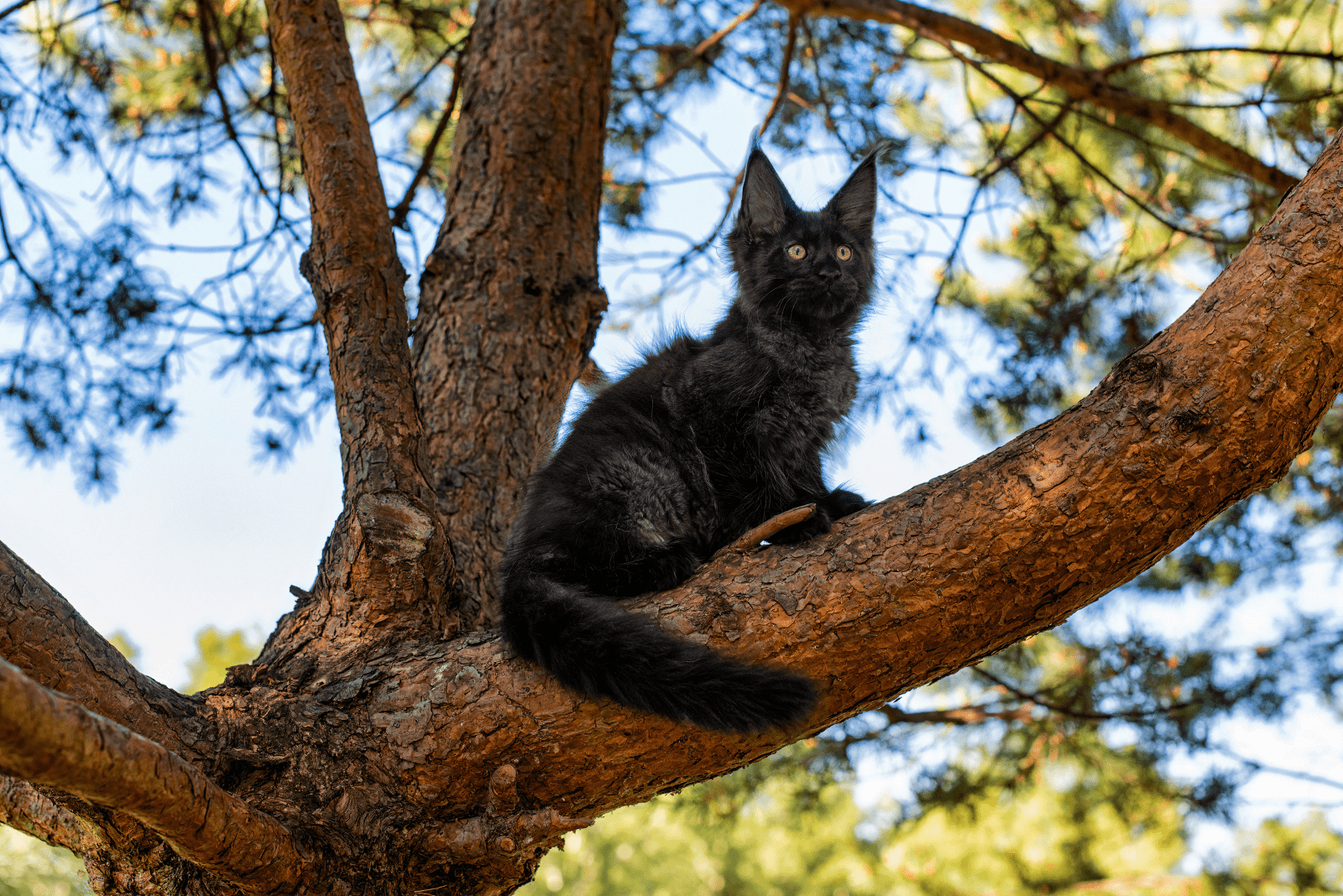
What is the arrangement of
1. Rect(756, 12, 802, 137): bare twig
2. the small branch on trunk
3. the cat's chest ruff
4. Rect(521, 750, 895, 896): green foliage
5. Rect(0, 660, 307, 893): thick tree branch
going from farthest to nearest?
Rect(521, 750, 895, 896): green foliage
Rect(756, 12, 802, 137): bare twig
the cat's chest ruff
the small branch on trunk
Rect(0, 660, 307, 893): thick tree branch

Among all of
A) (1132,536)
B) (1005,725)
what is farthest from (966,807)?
(1132,536)

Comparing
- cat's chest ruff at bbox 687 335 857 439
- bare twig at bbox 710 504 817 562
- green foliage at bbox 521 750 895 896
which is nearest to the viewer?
bare twig at bbox 710 504 817 562

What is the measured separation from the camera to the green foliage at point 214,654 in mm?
10438

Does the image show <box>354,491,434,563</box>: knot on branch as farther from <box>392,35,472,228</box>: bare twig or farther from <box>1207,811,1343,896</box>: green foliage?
<box>1207,811,1343,896</box>: green foliage

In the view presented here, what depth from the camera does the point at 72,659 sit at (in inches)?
73.5

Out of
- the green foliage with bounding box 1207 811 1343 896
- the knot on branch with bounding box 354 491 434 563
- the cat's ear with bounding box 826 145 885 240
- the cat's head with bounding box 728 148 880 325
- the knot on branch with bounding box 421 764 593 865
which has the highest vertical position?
the cat's ear with bounding box 826 145 885 240

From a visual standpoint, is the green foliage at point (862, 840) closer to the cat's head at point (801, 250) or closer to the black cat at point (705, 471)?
the black cat at point (705, 471)

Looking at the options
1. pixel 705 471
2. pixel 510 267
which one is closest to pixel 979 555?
pixel 705 471

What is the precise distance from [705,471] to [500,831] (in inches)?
47.4

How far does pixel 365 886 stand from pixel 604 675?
716 mm

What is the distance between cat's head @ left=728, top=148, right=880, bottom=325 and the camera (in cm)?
306

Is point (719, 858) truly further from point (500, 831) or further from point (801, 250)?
point (500, 831)

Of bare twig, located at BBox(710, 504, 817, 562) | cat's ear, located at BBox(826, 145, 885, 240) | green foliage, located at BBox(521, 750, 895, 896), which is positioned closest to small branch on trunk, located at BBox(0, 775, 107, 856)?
bare twig, located at BBox(710, 504, 817, 562)

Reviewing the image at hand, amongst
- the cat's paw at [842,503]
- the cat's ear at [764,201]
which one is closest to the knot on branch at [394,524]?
the cat's paw at [842,503]
